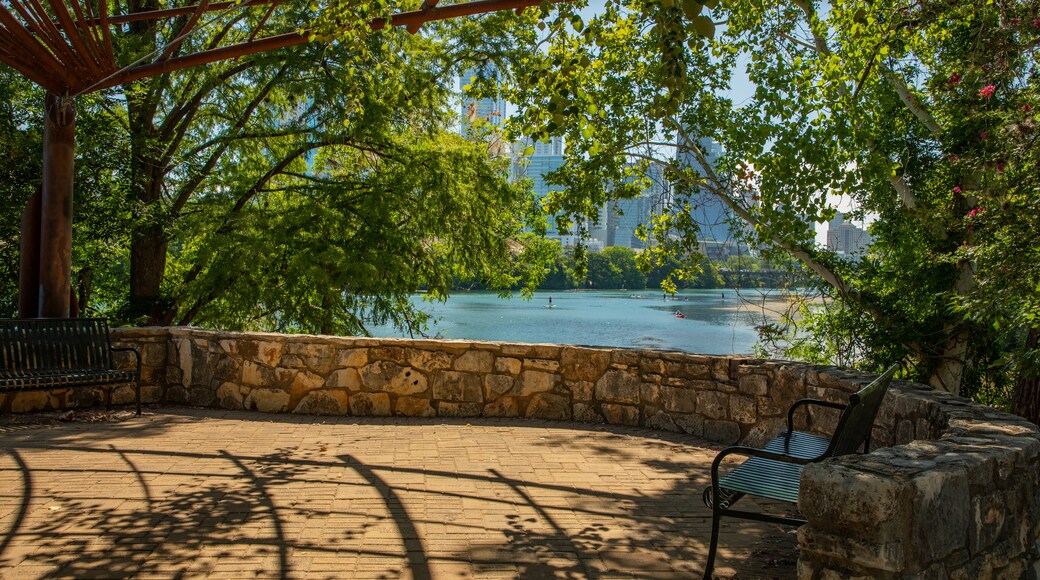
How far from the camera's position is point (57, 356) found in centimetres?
586

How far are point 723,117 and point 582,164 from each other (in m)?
1.74

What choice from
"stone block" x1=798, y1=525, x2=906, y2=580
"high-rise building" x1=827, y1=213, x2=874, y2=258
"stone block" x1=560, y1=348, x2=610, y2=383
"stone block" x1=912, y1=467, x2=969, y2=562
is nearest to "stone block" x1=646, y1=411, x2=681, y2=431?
"stone block" x1=560, y1=348, x2=610, y2=383

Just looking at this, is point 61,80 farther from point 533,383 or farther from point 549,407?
point 549,407

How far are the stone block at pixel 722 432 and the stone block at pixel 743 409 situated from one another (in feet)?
0.20

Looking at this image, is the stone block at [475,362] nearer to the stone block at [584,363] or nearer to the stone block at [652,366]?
the stone block at [584,363]

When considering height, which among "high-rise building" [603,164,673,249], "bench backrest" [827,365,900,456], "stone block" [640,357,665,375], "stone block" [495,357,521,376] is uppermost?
"high-rise building" [603,164,673,249]

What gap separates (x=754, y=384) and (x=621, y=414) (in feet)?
3.71

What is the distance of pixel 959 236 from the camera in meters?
8.05

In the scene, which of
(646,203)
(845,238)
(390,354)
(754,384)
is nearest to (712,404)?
(754,384)

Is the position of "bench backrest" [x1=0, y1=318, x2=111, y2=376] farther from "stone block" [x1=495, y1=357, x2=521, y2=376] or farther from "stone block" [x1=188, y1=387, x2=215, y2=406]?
"stone block" [x1=495, y1=357, x2=521, y2=376]

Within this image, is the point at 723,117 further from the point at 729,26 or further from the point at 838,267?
the point at 838,267

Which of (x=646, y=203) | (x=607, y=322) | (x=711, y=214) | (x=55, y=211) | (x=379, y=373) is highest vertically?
(x=646, y=203)

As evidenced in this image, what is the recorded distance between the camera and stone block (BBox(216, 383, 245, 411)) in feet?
21.0

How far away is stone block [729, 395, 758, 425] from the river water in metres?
13.4
